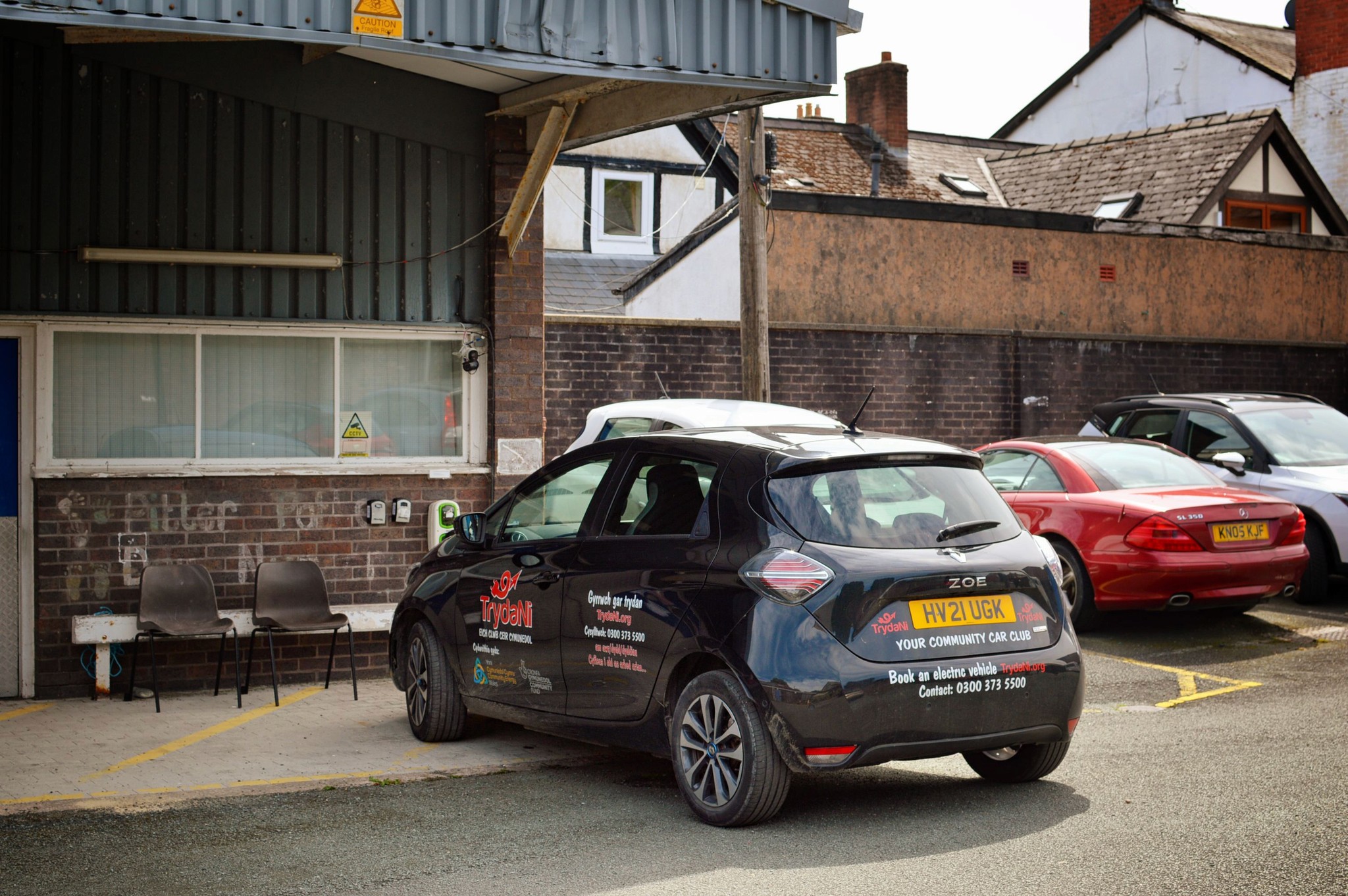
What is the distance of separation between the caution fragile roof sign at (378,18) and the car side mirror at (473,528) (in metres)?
2.46

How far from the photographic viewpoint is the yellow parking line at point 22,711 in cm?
862

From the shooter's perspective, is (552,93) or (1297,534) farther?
(1297,534)

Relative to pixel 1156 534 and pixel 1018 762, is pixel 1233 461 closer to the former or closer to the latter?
pixel 1156 534

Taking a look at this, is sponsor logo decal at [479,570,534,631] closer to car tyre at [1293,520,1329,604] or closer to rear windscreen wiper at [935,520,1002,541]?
rear windscreen wiper at [935,520,1002,541]

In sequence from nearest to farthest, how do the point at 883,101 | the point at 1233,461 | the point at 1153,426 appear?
the point at 1233,461
the point at 1153,426
the point at 883,101

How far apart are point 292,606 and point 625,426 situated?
3.31 m

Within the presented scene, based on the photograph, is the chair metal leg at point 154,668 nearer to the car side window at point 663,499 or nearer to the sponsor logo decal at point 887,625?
the car side window at point 663,499

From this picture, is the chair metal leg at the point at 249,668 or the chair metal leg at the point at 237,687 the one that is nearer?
the chair metal leg at the point at 237,687

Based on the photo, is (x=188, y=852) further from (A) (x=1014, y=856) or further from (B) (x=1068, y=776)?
(B) (x=1068, y=776)

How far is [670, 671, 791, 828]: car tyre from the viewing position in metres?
5.82

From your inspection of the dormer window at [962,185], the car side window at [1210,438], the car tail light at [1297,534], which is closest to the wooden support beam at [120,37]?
the car tail light at [1297,534]

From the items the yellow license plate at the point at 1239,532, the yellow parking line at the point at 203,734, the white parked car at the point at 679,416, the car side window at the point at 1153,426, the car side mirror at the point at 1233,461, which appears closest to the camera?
the yellow parking line at the point at 203,734

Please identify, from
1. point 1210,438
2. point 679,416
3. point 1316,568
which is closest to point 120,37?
point 679,416

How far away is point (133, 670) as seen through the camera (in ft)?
30.1
